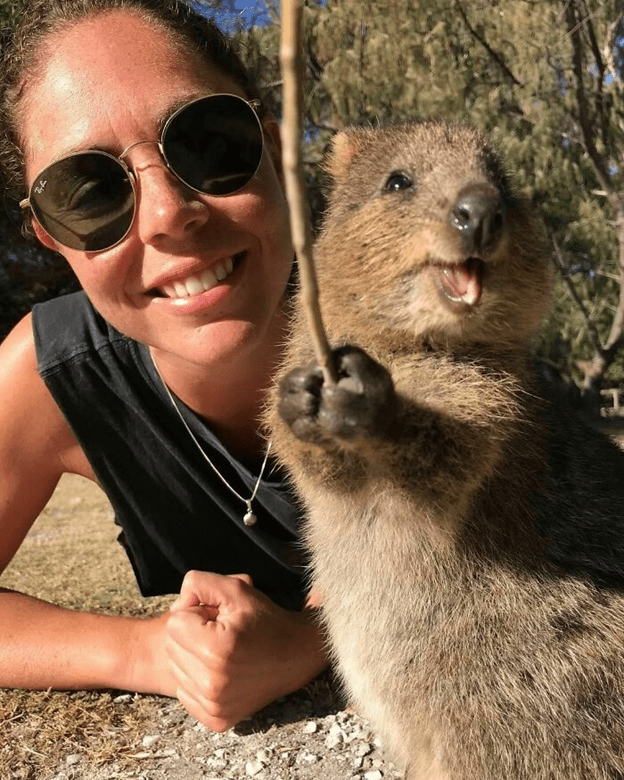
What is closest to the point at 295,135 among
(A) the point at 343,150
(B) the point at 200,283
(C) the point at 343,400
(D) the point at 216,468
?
(C) the point at 343,400

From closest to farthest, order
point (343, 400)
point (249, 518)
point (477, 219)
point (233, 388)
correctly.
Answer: point (343, 400)
point (477, 219)
point (249, 518)
point (233, 388)

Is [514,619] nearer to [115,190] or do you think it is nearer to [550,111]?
[115,190]

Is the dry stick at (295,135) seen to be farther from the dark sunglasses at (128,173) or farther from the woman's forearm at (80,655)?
the woman's forearm at (80,655)

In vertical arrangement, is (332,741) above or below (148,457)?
below

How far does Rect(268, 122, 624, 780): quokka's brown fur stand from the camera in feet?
6.65

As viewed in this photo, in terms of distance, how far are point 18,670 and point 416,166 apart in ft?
7.90

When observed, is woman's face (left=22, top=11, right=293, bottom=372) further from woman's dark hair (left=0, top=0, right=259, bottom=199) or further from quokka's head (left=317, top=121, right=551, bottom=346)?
quokka's head (left=317, top=121, right=551, bottom=346)

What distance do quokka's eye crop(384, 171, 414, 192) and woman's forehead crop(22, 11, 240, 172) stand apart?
2.72ft

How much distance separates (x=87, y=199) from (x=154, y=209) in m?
0.25

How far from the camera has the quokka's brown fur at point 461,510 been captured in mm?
2027

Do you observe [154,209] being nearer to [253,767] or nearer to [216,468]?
[216,468]

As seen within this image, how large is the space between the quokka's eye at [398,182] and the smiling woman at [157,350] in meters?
0.64

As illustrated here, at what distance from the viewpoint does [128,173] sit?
2617 millimetres

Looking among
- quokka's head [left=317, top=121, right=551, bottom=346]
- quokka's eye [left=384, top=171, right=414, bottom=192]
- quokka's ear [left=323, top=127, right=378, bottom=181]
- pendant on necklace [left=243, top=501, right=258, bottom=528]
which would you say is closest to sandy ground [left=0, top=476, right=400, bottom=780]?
pendant on necklace [left=243, top=501, right=258, bottom=528]
